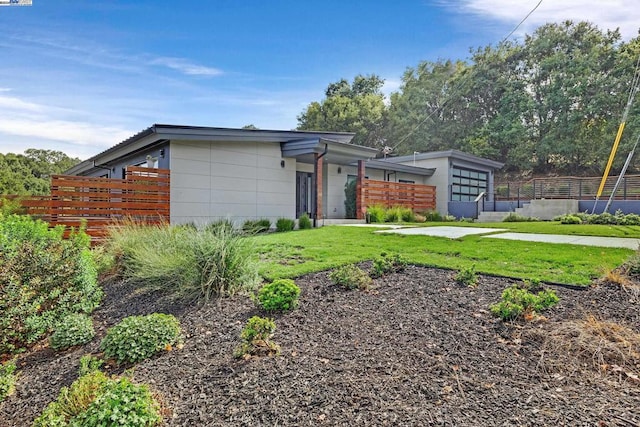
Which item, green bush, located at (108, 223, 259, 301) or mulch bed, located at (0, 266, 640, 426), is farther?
green bush, located at (108, 223, 259, 301)

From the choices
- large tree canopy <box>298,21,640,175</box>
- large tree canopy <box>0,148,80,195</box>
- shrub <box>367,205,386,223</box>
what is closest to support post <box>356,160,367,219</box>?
shrub <box>367,205,386,223</box>

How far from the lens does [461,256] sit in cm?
518

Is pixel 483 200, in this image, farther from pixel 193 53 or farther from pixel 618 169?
pixel 193 53

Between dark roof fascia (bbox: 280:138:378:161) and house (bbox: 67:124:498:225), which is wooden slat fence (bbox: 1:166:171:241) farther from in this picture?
dark roof fascia (bbox: 280:138:378:161)

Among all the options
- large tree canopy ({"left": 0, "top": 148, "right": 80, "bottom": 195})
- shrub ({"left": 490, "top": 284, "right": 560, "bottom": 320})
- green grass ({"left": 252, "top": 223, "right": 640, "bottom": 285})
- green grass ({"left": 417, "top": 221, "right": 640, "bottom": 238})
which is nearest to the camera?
shrub ({"left": 490, "top": 284, "right": 560, "bottom": 320})

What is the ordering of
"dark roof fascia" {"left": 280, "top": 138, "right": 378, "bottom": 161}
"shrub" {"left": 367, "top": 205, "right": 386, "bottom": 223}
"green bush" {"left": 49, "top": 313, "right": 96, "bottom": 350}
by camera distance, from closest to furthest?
"green bush" {"left": 49, "top": 313, "right": 96, "bottom": 350} < "dark roof fascia" {"left": 280, "top": 138, "right": 378, "bottom": 161} < "shrub" {"left": 367, "top": 205, "right": 386, "bottom": 223}

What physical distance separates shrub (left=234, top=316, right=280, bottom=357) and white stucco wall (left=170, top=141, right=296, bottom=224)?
24.0 feet

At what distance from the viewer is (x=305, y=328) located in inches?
122

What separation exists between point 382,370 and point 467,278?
6.55 feet

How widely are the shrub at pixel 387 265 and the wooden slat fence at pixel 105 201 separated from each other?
20.2ft

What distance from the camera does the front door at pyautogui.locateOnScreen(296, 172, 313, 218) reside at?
44.1 feet

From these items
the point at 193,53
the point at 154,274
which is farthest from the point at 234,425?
the point at 193,53

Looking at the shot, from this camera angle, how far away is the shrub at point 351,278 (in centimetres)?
398

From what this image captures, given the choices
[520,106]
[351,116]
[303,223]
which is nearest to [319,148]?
[303,223]
